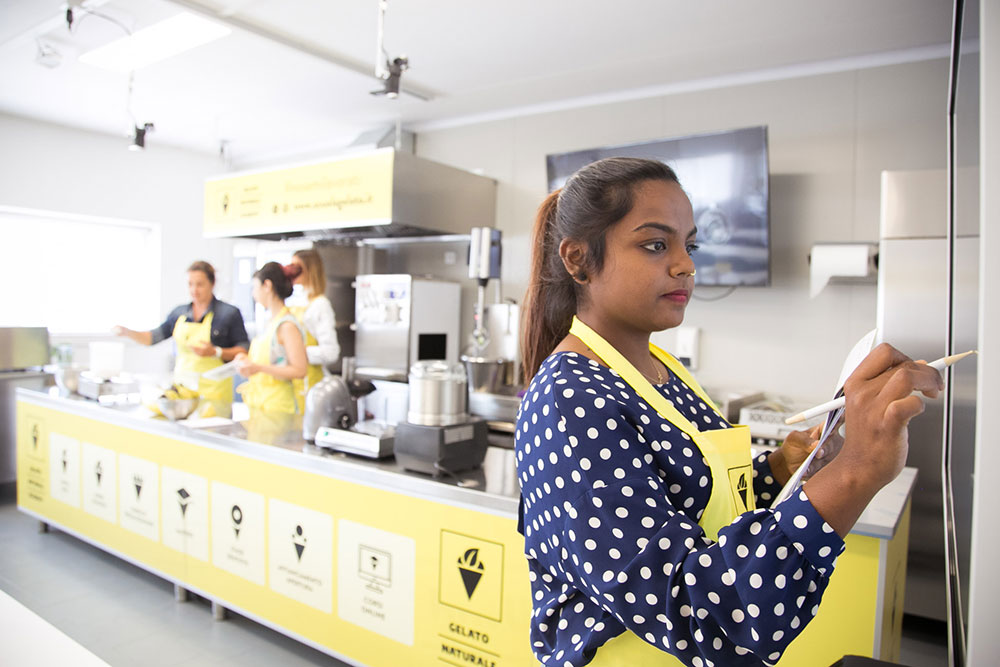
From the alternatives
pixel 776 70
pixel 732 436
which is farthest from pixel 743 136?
pixel 732 436

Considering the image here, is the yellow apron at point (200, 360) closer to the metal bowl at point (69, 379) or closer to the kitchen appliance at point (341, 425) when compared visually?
the metal bowl at point (69, 379)

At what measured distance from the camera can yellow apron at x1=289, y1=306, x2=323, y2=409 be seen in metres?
3.99

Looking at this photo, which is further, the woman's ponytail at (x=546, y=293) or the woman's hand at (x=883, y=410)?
the woman's ponytail at (x=546, y=293)

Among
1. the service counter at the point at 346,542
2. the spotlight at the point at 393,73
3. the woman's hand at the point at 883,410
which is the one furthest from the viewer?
the spotlight at the point at 393,73

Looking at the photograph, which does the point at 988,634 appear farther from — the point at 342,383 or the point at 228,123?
the point at 228,123

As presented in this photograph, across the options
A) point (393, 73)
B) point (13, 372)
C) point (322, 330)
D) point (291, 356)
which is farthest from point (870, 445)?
point (13, 372)

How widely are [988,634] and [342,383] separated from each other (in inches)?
91.4

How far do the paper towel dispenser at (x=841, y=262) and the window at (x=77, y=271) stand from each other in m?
6.23

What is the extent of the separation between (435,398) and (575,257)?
1317 mm

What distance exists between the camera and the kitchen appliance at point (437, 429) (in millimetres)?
2287

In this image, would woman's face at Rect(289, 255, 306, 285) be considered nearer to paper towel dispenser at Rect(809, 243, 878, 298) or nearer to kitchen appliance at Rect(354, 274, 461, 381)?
kitchen appliance at Rect(354, 274, 461, 381)

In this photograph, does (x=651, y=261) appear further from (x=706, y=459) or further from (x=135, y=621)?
(x=135, y=621)

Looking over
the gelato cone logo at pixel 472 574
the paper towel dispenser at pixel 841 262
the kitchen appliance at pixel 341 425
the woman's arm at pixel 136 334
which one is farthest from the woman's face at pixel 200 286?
the paper towel dispenser at pixel 841 262

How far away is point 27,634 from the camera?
86cm
